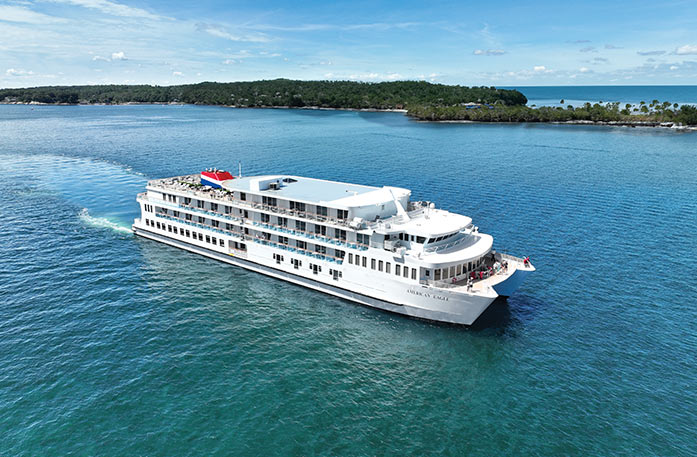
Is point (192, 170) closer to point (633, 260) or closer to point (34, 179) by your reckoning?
point (34, 179)

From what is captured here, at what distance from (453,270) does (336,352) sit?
43.7ft

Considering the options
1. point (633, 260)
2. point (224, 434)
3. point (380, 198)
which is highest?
point (380, 198)

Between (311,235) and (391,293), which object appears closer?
(391,293)

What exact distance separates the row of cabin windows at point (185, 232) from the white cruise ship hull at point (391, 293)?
400 cm

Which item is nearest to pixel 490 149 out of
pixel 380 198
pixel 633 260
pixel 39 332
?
pixel 633 260

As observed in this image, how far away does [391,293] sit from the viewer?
4156 centimetres

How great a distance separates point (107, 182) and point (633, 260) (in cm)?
9280

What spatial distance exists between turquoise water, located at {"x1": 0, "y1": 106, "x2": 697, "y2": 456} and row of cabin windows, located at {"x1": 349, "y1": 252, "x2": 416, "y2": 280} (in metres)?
4.45

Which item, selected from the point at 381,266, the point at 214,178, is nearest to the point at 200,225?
the point at 214,178

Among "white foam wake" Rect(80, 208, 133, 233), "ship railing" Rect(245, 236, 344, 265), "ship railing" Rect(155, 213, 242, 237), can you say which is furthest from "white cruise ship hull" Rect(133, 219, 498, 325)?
"white foam wake" Rect(80, 208, 133, 233)

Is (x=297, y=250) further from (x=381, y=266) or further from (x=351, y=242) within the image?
(x=381, y=266)

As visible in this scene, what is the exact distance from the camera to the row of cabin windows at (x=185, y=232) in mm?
54503

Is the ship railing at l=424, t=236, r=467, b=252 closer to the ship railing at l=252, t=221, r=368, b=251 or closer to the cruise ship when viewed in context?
the cruise ship

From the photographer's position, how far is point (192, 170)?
99062 mm
